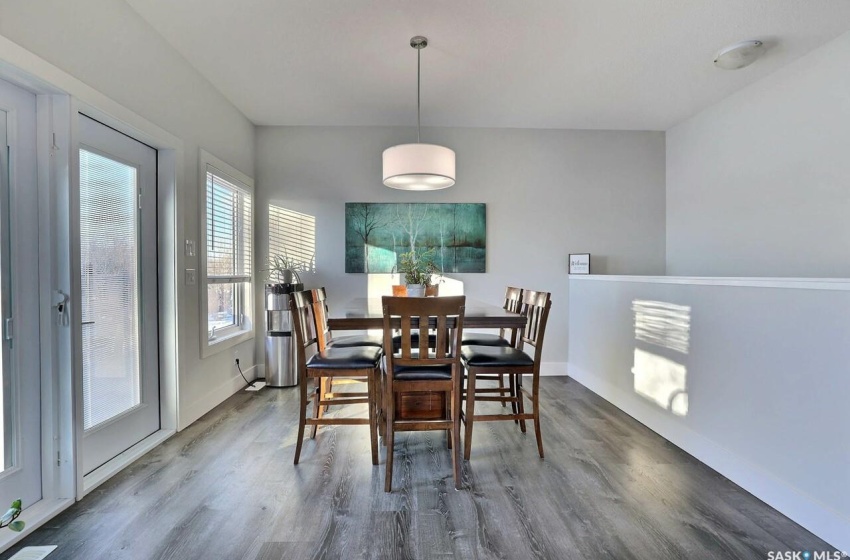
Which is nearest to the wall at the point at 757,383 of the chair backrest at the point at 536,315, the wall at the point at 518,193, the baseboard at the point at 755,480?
the baseboard at the point at 755,480

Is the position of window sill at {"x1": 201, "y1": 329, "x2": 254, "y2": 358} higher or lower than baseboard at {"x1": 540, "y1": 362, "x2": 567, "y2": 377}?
higher

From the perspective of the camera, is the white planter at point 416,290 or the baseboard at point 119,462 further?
the white planter at point 416,290

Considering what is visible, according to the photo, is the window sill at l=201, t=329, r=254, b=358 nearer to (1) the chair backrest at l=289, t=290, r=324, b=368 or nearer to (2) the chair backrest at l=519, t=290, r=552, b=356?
(1) the chair backrest at l=289, t=290, r=324, b=368

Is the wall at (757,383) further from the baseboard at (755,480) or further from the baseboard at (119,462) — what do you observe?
the baseboard at (119,462)

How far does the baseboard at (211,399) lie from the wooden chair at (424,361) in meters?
1.66

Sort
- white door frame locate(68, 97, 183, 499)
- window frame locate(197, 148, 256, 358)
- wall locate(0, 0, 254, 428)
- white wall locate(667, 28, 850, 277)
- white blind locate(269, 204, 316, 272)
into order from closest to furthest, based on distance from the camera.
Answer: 1. wall locate(0, 0, 254, 428)
2. white door frame locate(68, 97, 183, 499)
3. white wall locate(667, 28, 850, 277)
4. window frame locate(197, 148, 256, 358)
5. white blind locate(269, 204, 316, 272)

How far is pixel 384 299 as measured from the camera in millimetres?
1983

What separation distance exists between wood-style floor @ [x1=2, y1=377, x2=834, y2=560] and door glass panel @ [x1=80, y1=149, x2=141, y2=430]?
451mm

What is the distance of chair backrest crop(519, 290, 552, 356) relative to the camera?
236 centimetres

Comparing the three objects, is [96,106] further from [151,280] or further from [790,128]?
[790,128]

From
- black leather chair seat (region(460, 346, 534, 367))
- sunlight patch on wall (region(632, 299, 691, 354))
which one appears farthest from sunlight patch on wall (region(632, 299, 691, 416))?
black leather chair seat (region(460, 346, 534, 367))

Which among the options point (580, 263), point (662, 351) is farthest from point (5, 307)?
point (580, 263)

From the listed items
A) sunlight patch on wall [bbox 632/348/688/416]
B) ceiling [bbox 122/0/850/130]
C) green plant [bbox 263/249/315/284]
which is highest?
ceiling [bbox 122/0/850/130]

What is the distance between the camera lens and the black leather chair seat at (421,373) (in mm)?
2090
